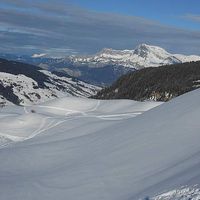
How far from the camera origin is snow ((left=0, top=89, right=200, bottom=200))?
1210cm

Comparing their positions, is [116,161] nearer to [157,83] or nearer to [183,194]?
[183,194]

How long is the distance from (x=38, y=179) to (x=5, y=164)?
2.78 metres

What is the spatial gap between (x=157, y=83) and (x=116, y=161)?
122745mm

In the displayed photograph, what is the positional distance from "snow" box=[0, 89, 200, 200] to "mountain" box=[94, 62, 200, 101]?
311 ft

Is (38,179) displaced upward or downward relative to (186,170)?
downward

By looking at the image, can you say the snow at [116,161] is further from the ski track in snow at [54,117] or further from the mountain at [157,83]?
the mountain at [157,83]

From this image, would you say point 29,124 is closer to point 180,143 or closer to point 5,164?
point 5,164

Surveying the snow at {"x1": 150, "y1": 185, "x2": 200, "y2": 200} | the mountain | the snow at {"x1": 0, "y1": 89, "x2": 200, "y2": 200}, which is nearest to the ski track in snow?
the snow at {"x1": 0, "y1": 89, "x2": 200, "y2": 200}

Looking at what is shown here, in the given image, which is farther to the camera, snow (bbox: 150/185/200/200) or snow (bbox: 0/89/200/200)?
snow (bbox: 0/89/200/200)

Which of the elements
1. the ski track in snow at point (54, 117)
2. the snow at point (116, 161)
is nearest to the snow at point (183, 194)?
the snow at point (116, 161)

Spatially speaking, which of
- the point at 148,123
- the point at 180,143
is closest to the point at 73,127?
the point at 148,123

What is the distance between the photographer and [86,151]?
671 inches

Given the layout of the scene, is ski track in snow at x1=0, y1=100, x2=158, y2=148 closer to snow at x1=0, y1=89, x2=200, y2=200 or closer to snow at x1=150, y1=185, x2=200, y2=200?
snow at x1=0, y1=89, x2=200, y2=200

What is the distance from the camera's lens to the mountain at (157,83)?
119 meters
